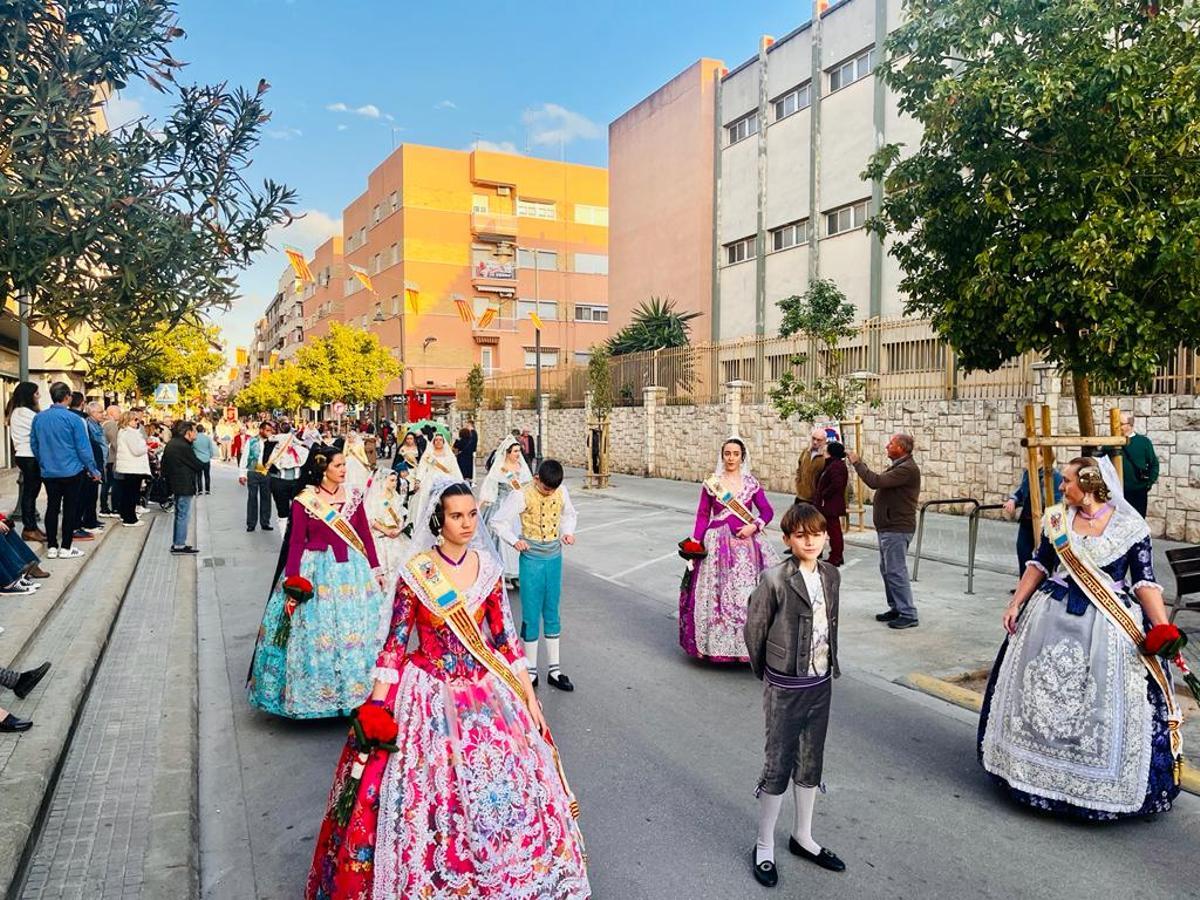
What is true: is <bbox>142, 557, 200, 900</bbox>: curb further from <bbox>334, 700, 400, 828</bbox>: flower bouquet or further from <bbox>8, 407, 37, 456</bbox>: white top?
<bbox>8, 407, 37, 456</bbox>: white top

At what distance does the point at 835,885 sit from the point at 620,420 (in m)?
24.0

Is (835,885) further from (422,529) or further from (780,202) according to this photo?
(780,202)

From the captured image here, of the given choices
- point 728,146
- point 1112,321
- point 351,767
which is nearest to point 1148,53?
point 1112,321

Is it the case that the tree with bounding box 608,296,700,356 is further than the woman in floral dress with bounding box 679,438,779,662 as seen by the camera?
Yes

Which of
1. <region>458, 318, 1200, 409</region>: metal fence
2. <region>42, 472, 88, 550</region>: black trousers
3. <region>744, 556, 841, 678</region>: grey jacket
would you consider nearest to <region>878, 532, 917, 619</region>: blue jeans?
<region>458, 318, 1200, 409</region>: metal fence

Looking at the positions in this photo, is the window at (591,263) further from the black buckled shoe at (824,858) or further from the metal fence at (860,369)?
the black buckled shoe at (824,858)

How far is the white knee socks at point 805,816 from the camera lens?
3.93m

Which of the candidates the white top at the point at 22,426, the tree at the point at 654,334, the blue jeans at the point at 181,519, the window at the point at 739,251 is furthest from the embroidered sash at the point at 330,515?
the window at the point at 739,251

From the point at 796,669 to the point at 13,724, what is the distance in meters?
4.61

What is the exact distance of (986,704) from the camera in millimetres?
4723

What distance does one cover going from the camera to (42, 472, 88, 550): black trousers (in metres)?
9.84

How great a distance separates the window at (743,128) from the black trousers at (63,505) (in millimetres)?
24826

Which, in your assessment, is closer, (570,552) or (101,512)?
(570,552)

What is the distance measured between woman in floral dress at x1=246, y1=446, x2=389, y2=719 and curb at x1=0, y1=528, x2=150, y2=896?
3.81 feet
